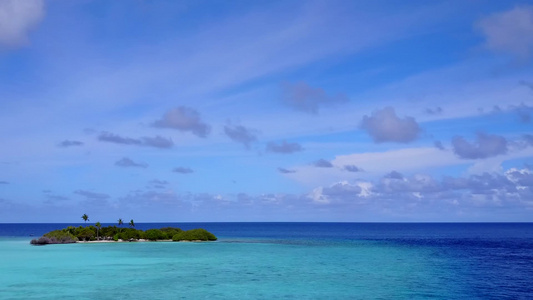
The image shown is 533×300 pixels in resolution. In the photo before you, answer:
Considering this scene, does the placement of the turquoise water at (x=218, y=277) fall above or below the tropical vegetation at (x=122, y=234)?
below

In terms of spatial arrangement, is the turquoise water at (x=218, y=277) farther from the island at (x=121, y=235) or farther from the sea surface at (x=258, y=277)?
the island at (x=121, y=235)

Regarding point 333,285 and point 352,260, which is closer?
point 333,285

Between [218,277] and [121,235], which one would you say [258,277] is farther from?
[121,235]

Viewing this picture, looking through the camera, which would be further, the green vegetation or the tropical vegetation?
the green vegetation

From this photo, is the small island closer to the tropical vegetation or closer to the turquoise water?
the tropical vegetation

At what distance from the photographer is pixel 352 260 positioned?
249 ft

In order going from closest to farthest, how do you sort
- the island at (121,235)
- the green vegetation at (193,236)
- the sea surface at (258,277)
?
the sea surface at (258,277) → the island at (121,235) → the green vegetation at (193,236)

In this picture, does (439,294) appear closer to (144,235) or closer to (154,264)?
(154,264)

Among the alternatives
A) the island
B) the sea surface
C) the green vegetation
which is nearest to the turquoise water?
the sea surface

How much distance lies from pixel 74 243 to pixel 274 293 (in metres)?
84.0

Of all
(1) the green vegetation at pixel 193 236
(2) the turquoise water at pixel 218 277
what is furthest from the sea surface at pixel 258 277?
(1) the green vegetation at pixel 193 236

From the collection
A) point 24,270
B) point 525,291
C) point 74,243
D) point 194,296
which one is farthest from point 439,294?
point 74,243

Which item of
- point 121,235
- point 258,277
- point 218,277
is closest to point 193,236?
point 121,235

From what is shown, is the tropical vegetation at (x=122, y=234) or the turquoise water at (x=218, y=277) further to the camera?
the tropical vegetation at (x=122, y=234)
